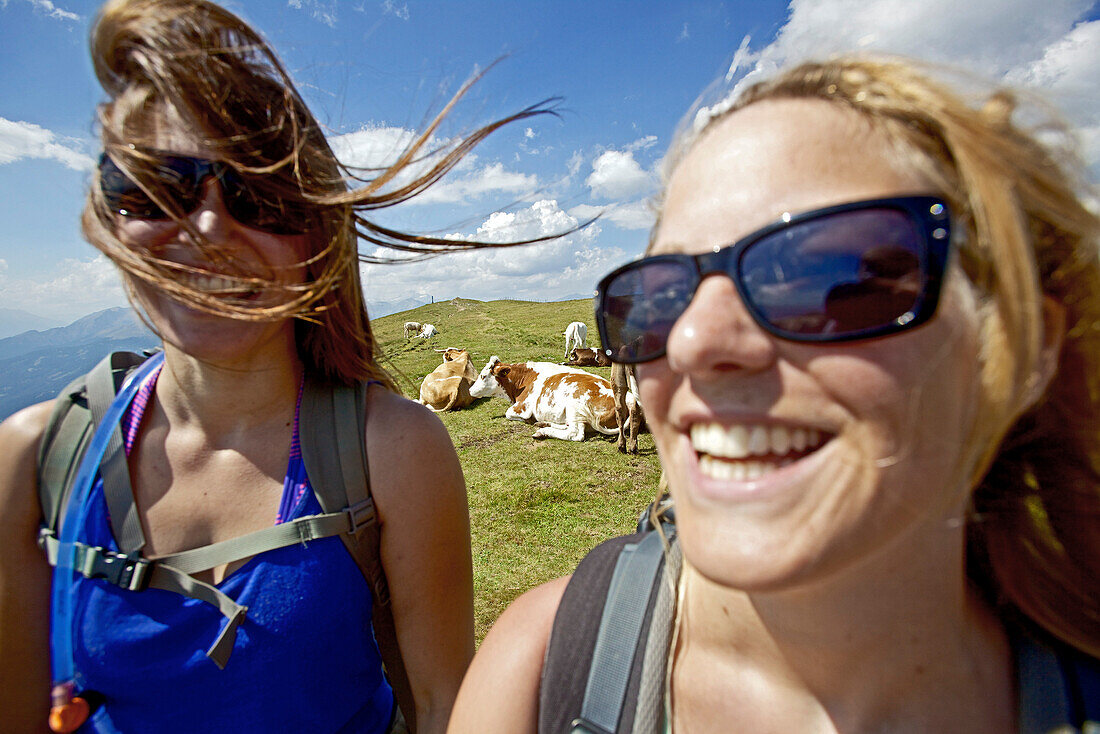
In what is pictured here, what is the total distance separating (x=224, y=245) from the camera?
4.55 feet

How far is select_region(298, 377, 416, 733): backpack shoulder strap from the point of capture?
4.80 ft

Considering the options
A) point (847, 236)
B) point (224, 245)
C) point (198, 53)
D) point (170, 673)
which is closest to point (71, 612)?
point (170, 673)

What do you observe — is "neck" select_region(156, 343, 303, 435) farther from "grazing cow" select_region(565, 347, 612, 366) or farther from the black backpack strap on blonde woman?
"grazing cow" select_region(565, 347, 612, 366)

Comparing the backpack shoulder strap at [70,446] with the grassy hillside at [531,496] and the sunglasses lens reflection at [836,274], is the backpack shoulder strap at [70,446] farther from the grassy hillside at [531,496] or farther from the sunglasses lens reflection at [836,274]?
the sunglasses lens reflection at [836,274]

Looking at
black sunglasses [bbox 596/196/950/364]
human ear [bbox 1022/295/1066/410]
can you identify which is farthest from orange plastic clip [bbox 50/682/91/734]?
human ear [bbox 1022/295/1066/410]

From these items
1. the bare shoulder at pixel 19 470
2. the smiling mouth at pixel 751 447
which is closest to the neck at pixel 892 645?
the smiling mouth at pixel 751 447

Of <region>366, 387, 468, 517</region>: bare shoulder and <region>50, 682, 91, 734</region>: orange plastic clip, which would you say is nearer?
<region>50, 682, 91, 734</region>: orange plastic clip

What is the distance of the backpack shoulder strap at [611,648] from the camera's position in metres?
1.03

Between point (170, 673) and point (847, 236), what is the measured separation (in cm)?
186

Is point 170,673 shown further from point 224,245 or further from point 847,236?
point 847,236

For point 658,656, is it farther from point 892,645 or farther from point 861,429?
point 861,429

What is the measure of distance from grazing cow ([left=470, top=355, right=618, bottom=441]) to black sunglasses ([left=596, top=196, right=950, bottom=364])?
8112 millimetres

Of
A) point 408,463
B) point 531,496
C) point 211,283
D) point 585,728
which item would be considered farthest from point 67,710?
point 531,496

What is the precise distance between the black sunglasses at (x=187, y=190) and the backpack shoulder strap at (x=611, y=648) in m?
1.28
